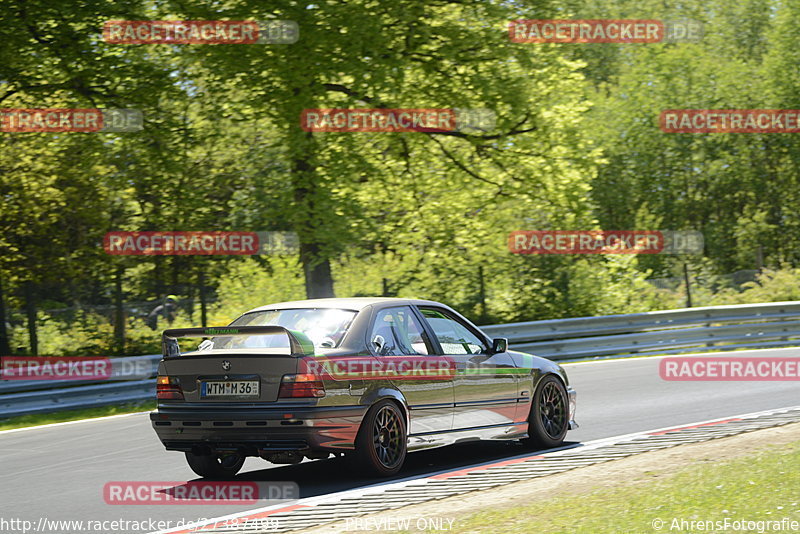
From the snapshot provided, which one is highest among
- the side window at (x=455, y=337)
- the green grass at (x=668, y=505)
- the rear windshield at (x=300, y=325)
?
the rear windshield at (x=300, y=325)

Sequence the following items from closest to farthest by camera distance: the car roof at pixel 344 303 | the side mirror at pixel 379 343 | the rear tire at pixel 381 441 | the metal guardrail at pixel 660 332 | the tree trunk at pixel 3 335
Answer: the rear tire at pixel 381 441, the side mirror at pixel 379 343, the car roof at pixel 344 303, the metal guardrail at pixel 660 332, the tree trunk at pixel 3 335

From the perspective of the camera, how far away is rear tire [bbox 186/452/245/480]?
9172 millimetres

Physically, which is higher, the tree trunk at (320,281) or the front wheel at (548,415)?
the tree trunk at (320,281)

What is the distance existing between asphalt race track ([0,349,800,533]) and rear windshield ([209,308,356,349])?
1165mm

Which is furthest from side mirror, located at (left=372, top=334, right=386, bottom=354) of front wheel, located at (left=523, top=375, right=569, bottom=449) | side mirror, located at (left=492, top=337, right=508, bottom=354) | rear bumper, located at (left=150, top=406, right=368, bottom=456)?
front wheel, located at (left=523, top=375, right=569, bottom=449)

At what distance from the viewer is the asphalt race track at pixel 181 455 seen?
27.0 ft

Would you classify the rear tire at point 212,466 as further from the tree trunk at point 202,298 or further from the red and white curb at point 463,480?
the tree trunk at point 202,298

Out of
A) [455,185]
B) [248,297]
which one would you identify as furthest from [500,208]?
[248,297]

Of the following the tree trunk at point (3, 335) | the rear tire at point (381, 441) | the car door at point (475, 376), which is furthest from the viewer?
the tree trunk at point (3, 335)

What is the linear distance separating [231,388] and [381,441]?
1302 millimetres

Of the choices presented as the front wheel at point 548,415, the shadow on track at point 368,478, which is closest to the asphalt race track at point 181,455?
the shadow on track at point 368,478

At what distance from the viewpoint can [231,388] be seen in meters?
8.30

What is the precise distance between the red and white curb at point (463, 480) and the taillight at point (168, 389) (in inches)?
56.8

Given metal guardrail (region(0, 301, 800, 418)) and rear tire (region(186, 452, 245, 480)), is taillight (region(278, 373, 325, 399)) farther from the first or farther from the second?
metal guardrail (region(0, 301, 800, 418))
